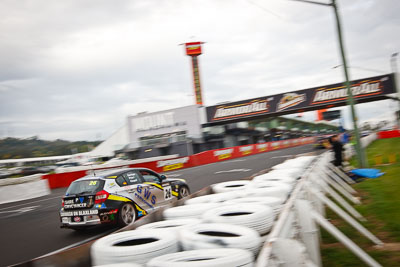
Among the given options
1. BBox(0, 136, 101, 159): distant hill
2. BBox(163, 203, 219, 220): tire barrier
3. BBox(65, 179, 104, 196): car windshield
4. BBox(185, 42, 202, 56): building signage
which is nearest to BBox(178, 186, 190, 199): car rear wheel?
BBox(65, 179, 104, 196): car windshield

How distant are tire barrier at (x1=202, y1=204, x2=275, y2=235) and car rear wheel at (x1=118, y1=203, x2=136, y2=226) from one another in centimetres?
381

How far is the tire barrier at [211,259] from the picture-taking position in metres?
2.18

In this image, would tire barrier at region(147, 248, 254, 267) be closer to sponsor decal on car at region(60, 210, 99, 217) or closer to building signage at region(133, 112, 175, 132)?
sponsor decal on car at region(60, 210, 99, 217)

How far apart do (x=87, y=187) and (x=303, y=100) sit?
1489 inches

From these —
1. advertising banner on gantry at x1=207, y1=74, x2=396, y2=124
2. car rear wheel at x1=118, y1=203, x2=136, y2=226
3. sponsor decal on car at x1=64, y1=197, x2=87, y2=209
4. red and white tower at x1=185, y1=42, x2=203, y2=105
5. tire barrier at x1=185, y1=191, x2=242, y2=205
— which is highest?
red and white tower at x1=185, y1=42, x2=203, y2=105

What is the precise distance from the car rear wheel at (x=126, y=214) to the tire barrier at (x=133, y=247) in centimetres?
388

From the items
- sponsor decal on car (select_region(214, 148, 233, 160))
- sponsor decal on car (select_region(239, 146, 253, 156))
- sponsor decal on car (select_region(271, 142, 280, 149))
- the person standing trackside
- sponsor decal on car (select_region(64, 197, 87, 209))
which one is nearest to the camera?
sponsor decal on car (select_region(64, 197, 87, 209))

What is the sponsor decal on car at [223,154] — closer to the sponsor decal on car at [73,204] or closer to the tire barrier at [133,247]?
the sponsor decal on car at [73,204]

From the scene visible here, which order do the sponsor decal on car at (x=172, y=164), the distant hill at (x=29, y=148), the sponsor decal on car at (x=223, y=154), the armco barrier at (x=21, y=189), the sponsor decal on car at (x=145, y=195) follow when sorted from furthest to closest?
1. the distant hill at (x=29, y=148)
2. the sponsor decal on car at (x=223, y=154)
3. the sponsor decal on car at (x=172, y=164)
4. the armco barrier at (x=21, y=189)
5. the sponsor decal on car at (x=145, y=195)

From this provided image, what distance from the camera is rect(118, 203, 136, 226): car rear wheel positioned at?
7094 millimetres

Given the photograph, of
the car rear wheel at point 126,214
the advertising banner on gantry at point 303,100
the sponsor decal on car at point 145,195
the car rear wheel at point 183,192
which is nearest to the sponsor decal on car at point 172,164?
the car rear wheel at point 183,192

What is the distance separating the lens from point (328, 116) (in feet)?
60.1

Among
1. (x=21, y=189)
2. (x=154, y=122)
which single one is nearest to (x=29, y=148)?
(x=154, y=122)

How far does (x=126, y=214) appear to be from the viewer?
733 cm
